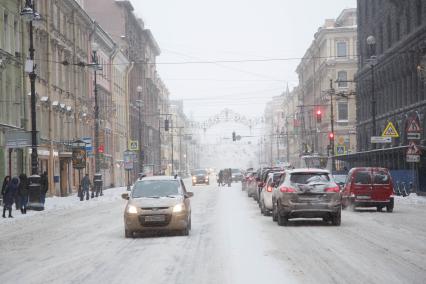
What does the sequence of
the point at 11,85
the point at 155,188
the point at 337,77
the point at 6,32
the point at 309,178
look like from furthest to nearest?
1. the point at 337,77
2. the point at 11,85
3. the point at 6,32
4. the point at 309,178
5. the point at 155,188

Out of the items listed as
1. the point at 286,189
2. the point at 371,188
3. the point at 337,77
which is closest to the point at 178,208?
the point at 286,189

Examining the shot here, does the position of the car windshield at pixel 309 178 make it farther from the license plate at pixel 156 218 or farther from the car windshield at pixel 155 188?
the license plate at pixel 156 218

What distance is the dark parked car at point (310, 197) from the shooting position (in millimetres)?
21891

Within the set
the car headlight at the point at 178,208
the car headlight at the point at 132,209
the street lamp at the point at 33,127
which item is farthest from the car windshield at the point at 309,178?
the street lamp at the point at 33,127

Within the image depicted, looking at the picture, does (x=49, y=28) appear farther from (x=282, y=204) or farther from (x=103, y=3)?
(x=103, y=3)

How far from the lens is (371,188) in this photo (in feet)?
97.5

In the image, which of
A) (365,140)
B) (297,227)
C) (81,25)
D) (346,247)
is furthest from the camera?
(365,140)

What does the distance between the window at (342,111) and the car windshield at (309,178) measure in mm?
72136

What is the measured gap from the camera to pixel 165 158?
147 m

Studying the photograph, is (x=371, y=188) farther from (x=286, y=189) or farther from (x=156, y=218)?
(x=156, y=218)

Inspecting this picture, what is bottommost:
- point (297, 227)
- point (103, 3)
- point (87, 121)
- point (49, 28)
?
point (297, 227)

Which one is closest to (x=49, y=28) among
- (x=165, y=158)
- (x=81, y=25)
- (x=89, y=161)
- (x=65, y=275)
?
(x=81, y=25)

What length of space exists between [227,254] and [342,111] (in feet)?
267

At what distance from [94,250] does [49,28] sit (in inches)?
1535
